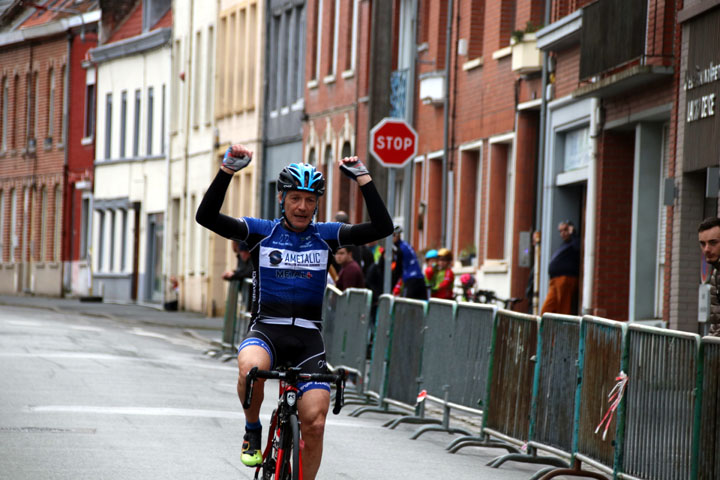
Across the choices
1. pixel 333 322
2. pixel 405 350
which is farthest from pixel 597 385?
pixel 333 322

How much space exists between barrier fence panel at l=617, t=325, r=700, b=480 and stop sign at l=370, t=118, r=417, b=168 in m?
10.6

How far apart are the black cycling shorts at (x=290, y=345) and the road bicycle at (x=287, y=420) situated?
0.15 meters

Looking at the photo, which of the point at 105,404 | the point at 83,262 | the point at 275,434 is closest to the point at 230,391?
the point at 105,404

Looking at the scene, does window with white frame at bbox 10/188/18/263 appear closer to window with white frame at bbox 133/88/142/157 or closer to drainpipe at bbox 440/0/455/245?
window with white frame at bbox 133/88/142/157

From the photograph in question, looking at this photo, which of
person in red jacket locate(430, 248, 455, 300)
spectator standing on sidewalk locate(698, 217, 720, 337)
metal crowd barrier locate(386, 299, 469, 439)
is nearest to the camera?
spectator standing on sidewalk locate(698, 217, 720, 337)

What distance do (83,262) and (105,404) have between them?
153 feet

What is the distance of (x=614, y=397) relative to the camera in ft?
38.9

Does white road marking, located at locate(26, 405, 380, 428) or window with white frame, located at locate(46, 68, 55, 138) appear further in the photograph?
window with white frame, located at locate(46, 68, 55, 138)

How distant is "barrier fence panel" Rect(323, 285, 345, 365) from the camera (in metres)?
20.8

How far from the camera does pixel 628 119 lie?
23.3 metres

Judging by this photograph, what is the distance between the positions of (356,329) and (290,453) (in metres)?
10.4

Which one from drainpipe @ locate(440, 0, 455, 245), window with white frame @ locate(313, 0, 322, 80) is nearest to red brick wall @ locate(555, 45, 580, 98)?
drainpipe @ locate(440, 0, 455, 245)

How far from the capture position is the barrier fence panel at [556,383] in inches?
504

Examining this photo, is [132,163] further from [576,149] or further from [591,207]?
[591,207]
